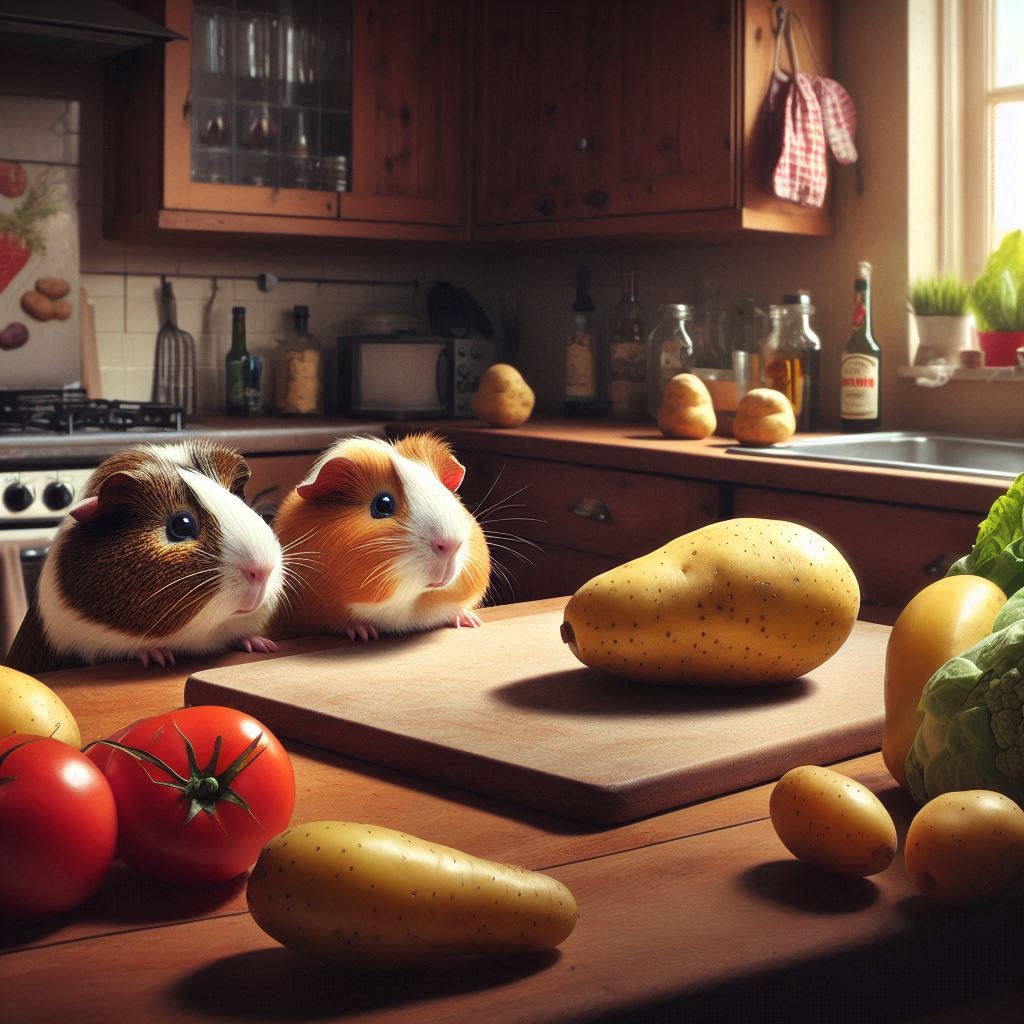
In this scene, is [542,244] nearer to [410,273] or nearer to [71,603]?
[410,273]

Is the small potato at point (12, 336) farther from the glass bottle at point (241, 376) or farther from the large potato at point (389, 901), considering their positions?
the large potato at point (389, 901)

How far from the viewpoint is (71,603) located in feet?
3.49

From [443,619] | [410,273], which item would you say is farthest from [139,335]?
[443,619]

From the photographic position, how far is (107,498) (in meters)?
1.01

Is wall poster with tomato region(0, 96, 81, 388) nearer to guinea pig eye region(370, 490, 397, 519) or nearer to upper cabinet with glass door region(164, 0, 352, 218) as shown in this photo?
upper cabinet with glass door region(164, 0, 352, 218)

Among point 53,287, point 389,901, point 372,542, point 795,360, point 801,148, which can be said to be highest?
point 801,148

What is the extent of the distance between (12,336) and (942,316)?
2.21 m

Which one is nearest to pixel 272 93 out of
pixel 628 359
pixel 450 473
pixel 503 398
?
pixel 503 398

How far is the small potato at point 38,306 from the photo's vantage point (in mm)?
3326

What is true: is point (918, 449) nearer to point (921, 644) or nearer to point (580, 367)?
point (580, 367)

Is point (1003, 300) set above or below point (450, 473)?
above

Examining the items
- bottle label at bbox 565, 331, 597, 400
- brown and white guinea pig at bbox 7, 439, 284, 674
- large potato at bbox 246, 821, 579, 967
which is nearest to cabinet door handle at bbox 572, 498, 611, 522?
bottle label at bbox 565, 331, 597, 400

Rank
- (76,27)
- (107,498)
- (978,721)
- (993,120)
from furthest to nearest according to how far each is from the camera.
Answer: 1. (993,120)
2. (76,27)
3. (107,498)
4. (978,721)

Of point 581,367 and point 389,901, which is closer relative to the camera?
point 389,901
